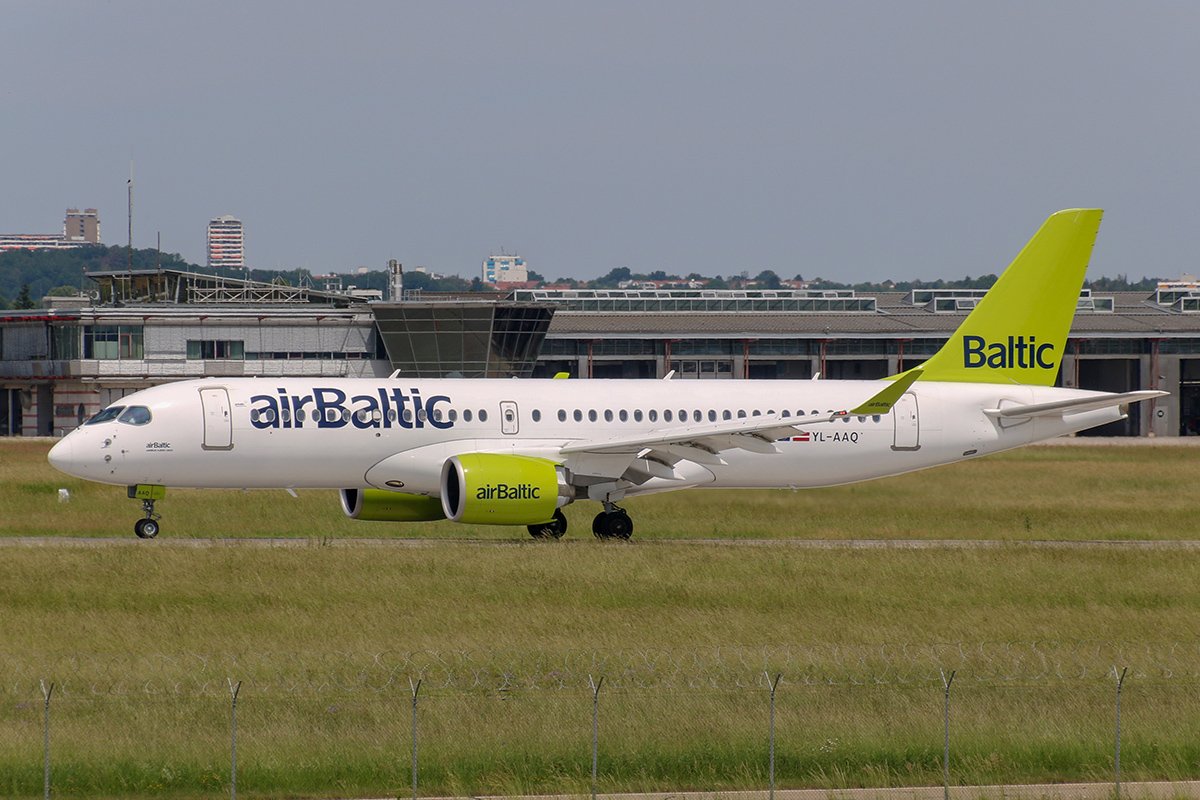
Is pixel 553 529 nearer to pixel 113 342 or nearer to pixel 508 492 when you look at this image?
pixel 508 492

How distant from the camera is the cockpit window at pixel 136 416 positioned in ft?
126

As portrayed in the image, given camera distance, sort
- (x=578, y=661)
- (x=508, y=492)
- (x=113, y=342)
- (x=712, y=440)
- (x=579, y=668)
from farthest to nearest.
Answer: (x=113, y=342)
(x=712, y=440)
(x=508, y=492)
(x=578, y=661)
(x=579, y=668)

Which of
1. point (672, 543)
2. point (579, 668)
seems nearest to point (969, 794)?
point (579, 668)

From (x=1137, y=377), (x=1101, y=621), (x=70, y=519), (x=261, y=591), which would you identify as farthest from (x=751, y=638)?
(x=1137, y=377)

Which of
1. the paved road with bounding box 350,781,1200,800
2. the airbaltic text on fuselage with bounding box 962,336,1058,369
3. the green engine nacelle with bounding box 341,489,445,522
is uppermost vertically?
the airbaltic text on fuselage with bounding box 962,336,1058,369

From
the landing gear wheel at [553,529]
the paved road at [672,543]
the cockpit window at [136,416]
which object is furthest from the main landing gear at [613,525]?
the cockpit window at [136,416]

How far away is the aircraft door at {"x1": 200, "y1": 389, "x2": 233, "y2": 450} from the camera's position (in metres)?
38.4

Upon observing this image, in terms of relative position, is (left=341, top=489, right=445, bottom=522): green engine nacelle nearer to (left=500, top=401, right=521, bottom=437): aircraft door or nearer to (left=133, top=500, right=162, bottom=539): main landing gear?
(left=500, top=401, right=521, bottom=437): aircraft door

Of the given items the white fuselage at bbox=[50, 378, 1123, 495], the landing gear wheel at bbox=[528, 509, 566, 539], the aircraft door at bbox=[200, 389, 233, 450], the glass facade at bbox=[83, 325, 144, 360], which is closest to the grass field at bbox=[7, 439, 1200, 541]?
the landing gear wheel at bbox=[528, 509, 566, 539]

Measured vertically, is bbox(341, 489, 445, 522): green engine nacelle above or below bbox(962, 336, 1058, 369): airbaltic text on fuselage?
below

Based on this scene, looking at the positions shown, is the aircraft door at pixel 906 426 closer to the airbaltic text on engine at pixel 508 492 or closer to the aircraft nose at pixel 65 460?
the airbaltic text on engine at pixel 508 492

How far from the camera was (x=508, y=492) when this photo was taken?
37500mm

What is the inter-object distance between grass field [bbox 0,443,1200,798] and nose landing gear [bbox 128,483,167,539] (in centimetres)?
240

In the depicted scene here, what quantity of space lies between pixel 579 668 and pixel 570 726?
3455mm
